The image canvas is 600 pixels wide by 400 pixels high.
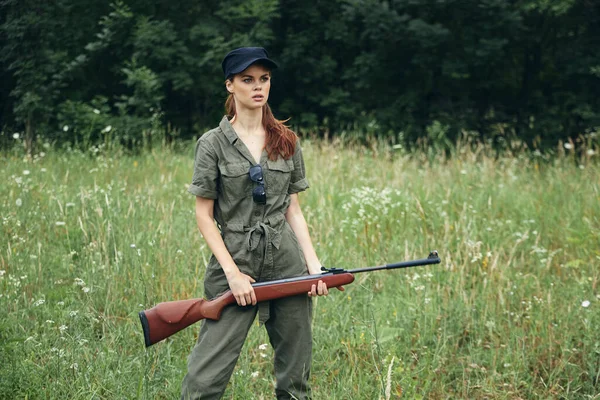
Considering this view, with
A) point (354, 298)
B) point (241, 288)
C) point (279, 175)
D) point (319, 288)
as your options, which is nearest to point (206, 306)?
point (241, 288)

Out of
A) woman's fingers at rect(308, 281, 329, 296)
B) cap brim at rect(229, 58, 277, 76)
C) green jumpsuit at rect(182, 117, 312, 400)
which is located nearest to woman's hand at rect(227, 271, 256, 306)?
green jumpsuit at rect(182, 117, 312, 400)

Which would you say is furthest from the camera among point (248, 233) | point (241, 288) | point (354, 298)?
point (354, 298)

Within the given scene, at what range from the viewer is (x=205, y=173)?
2764 millimetres

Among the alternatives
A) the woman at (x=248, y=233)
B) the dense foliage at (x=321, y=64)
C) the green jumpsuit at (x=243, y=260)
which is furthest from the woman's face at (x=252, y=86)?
the dense foliage at (x=321, y=64)

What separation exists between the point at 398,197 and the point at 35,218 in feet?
10.5

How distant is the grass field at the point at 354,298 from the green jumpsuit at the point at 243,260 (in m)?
0.41

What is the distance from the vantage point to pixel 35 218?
5.23m

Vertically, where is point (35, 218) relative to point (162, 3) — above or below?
below

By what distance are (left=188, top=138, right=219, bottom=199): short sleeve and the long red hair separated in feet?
0.71

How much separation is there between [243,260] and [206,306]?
0.25 meters

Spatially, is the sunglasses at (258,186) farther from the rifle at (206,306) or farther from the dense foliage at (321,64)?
the dense foliage at (321,64)

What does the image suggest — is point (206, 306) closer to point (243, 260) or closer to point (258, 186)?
point (243, 260)

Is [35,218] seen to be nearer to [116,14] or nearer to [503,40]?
[116,14]

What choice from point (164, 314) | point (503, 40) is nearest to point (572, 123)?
point (503, 40)
